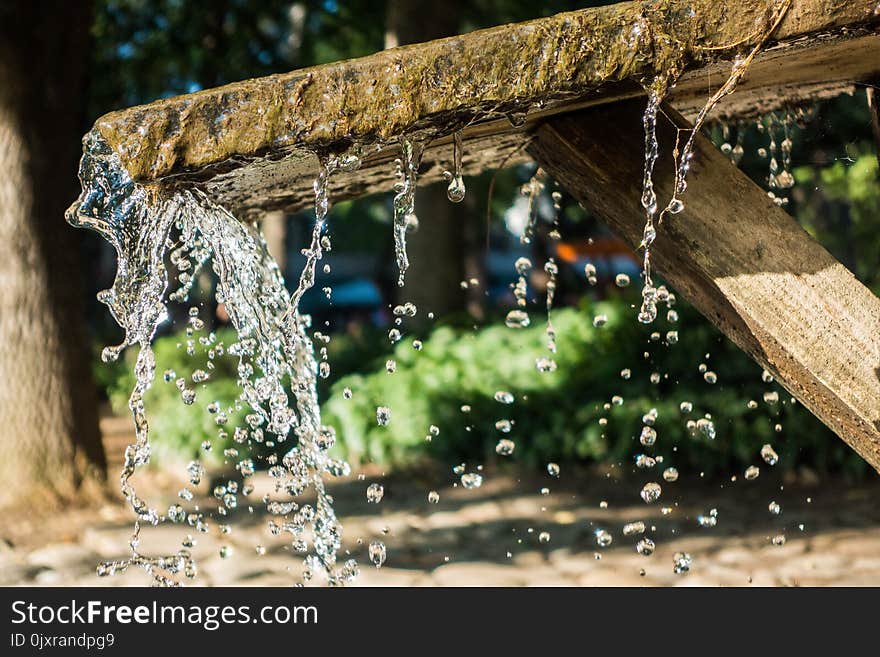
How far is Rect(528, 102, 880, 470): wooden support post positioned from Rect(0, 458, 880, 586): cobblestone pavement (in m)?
2.80

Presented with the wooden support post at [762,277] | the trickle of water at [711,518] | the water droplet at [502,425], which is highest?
the water droplet at [502,425]

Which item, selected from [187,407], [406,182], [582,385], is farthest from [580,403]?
[406,182]

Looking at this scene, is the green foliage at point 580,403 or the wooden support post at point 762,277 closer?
the wooden support post at point 762,277

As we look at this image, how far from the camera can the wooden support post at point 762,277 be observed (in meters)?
1.75

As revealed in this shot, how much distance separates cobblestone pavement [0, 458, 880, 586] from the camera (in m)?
4.56

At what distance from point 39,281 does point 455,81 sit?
5.10 metres

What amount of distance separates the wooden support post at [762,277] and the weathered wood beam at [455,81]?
8.7 inches

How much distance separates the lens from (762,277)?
1788 millimetres

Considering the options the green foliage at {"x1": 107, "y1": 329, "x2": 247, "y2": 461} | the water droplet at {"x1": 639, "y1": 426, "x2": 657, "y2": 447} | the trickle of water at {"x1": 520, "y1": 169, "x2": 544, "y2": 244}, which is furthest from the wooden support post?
the green foliage at {"x1": 107, "y1": 329, "x2": 247, "y2": 461}

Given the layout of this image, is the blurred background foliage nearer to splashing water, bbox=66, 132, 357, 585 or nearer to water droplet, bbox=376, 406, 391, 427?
water droplet, bbox=376, 406, 391, 427

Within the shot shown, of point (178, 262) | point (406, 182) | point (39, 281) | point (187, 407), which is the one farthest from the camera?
point (187, 407)

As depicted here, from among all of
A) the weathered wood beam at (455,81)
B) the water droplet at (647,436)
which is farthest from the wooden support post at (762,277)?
the water droplet at (647,436)

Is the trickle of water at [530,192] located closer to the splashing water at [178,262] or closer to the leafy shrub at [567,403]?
the splashing water at [178,262]

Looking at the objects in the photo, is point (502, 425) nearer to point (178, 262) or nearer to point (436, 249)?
point (178, 262)
